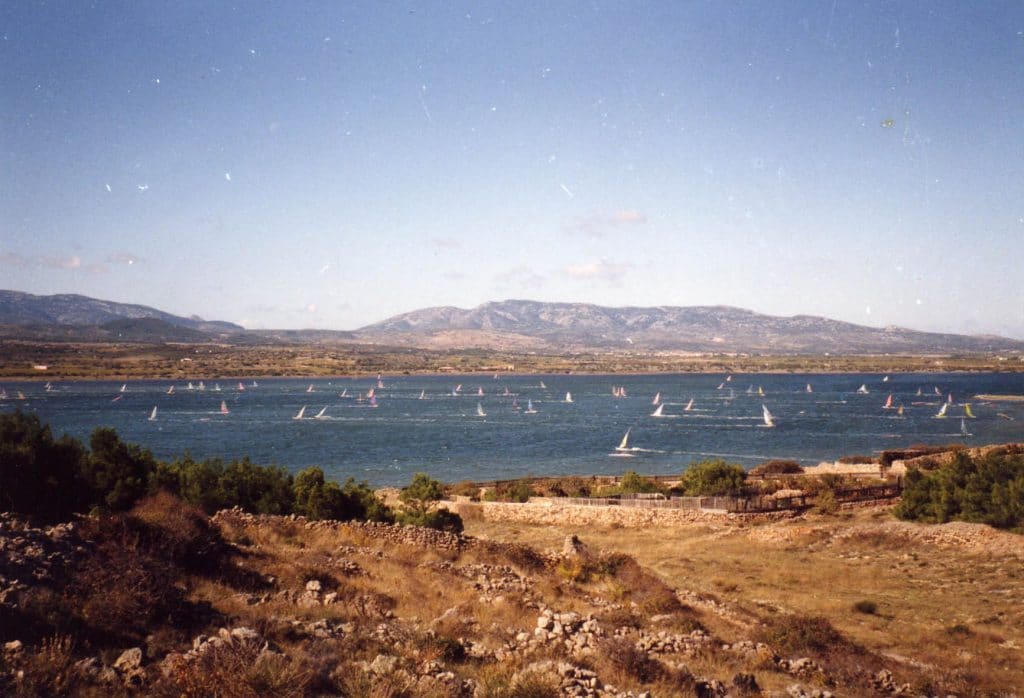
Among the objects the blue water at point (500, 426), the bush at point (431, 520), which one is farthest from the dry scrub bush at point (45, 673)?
the blue water at point (500, 426)

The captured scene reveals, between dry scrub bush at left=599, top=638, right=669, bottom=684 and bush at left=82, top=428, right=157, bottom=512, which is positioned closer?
dry scrub bush at left=599, top=638, right=669, bottom=684

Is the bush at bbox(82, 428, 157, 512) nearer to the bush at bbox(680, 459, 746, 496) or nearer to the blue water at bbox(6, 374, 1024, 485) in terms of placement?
the bush at bbox(680, 459, 746, 496)

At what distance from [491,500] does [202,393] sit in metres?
134

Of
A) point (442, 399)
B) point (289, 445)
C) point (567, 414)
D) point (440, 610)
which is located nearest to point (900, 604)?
point (440, 610)

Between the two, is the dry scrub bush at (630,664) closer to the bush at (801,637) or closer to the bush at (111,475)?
the bush at (801,637)

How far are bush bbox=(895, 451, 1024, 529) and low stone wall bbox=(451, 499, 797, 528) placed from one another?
534 centimetres

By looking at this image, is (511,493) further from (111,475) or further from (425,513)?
(111,475)

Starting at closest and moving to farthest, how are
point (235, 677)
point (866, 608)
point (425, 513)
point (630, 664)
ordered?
1. point (235, 677)
2. point (630, 664)
3. point (866, 608)
4. point (425, 513)

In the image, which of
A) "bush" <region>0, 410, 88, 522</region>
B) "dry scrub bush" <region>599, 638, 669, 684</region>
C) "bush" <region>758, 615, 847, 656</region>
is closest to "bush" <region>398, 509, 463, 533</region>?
"bush" <region>0, 410, 88, 522</region>

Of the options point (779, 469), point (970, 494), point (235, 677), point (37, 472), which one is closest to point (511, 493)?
point (779, 469)

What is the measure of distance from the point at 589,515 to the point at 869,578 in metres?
13.7

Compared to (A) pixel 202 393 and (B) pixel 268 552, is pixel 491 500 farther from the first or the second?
(A) pixel 202 393

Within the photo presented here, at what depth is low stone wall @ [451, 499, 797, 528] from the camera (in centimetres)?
3033

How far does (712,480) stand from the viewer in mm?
35500
